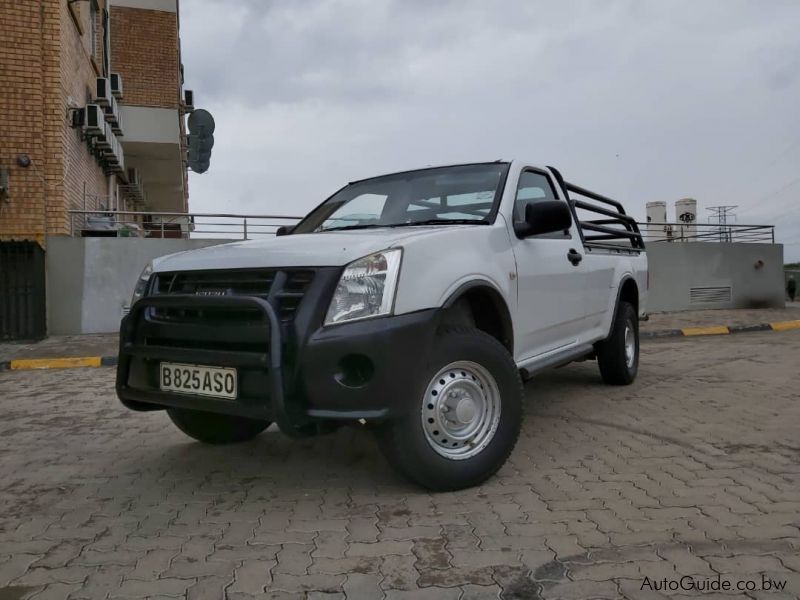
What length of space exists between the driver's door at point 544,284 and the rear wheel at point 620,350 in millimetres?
1071

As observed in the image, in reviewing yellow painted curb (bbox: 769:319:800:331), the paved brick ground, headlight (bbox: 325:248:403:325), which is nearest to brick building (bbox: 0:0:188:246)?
the paved brick ground

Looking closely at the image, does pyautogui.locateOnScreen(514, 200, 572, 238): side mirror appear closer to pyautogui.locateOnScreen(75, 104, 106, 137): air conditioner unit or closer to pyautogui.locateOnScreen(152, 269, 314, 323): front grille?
pyautogui.locateOnScreen(152, 269, 314, 323): front grille

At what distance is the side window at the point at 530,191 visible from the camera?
414 centimetres

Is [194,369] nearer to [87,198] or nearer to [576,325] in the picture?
[576,325]

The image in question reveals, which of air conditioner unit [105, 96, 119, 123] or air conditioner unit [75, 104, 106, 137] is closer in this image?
air conditioner unit [75, 104, 106, 137]

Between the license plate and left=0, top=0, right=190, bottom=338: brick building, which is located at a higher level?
left=0, top=0, right=190, bottom=338: brick building

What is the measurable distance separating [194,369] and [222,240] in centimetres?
969

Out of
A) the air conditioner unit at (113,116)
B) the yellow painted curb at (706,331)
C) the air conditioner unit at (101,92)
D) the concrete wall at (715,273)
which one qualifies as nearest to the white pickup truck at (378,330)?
the yellow painted curb at (706,331)

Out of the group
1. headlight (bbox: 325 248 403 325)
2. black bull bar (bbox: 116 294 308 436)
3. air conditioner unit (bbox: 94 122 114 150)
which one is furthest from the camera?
air conditioner unit (bbox: 94 122 114 150)

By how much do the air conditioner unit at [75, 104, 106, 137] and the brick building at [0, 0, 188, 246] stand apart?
0.16 feet

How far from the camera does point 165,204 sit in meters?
28.0

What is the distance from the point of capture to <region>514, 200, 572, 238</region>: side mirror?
3693 mm

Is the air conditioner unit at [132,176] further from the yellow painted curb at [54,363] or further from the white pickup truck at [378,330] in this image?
the white pickup truck at [378,330]

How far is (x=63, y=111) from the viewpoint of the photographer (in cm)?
1048
